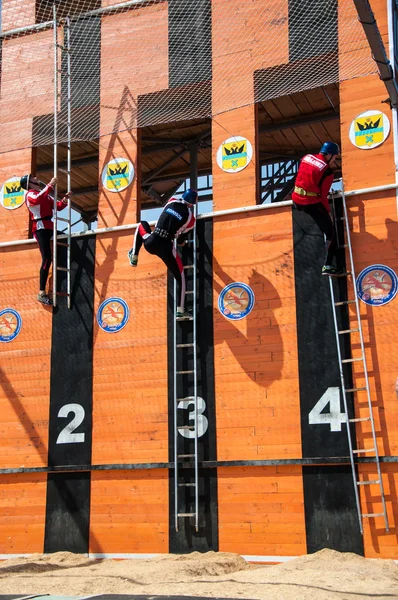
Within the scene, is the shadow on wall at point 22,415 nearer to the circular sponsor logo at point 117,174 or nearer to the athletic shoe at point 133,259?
the athletic shoe at point 133,259

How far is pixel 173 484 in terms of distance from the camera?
12352mm

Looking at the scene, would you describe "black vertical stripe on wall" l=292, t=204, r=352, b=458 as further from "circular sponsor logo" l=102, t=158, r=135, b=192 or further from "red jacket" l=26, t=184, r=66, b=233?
"red jacket" l=26, t=184, r=66, b=233

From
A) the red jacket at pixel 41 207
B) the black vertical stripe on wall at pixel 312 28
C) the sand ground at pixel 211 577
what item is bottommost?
the sand ground at pixel 211 577

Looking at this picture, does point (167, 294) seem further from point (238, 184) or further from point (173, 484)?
point (173, 484)

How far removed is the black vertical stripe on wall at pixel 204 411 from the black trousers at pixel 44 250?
2164mm

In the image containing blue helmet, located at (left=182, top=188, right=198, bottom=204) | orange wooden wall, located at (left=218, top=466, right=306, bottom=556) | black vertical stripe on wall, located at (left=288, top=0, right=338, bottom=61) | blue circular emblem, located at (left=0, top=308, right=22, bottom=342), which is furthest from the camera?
blue circular emblem, located at (left=0, top=308, right=22, bottom=342)

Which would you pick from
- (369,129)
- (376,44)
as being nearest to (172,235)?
(369,129)

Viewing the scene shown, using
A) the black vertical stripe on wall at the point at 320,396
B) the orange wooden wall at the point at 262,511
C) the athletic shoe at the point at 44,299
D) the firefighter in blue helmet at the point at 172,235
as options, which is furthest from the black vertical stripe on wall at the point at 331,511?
the athletic shoe at the point at 44,299

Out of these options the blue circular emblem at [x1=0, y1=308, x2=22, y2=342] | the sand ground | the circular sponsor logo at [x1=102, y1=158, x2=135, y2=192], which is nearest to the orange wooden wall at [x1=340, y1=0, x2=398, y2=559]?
the sand ground

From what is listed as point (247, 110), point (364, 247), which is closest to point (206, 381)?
point (364, 247)

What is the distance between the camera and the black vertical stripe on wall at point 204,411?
12.1 metres

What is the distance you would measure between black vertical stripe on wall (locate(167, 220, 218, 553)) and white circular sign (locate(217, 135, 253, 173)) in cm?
97

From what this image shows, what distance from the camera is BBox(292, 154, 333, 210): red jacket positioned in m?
11.9

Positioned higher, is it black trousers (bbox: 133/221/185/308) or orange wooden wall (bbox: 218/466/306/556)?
black trousers (bbox: 133/221/185/308)
